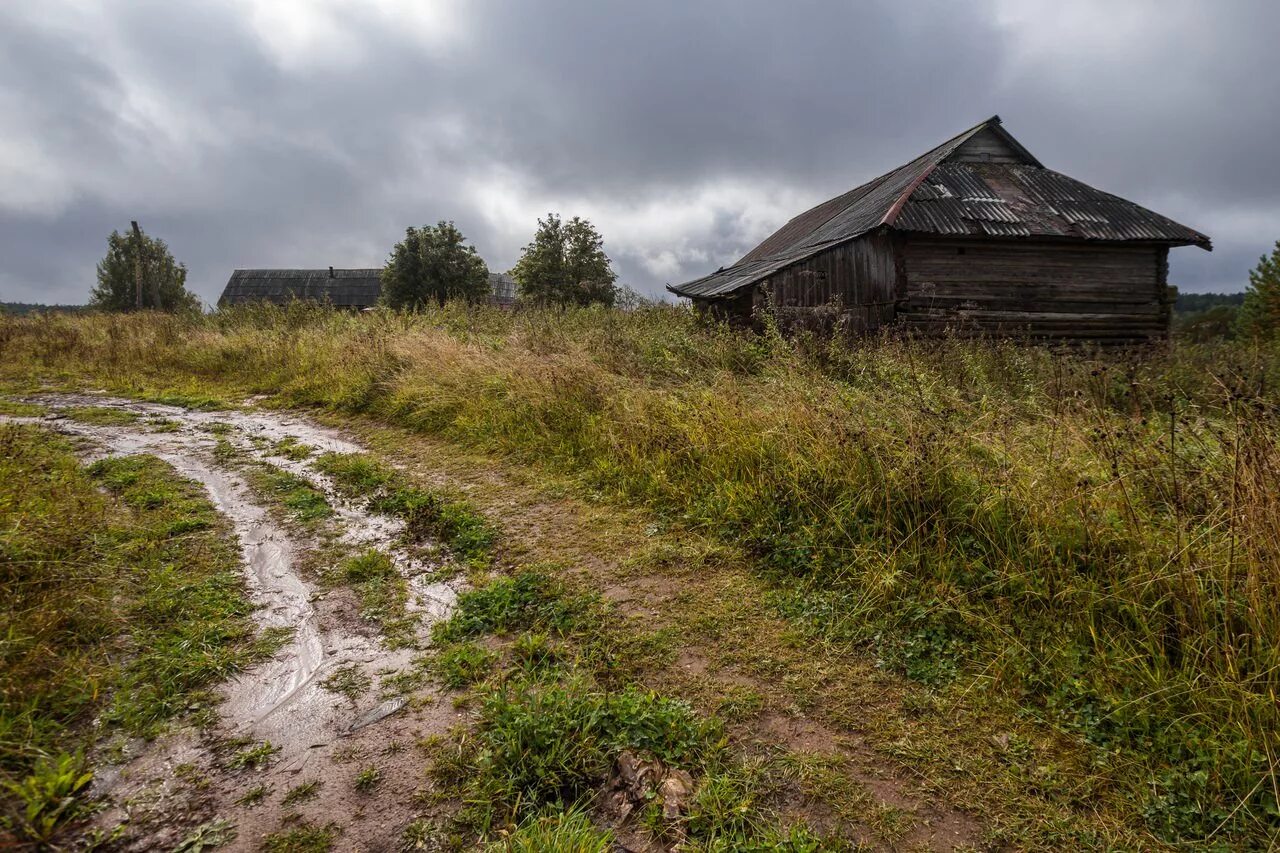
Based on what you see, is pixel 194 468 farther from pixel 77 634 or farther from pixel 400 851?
pixel 400 851

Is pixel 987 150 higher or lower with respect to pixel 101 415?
higher

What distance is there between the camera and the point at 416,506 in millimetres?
4398

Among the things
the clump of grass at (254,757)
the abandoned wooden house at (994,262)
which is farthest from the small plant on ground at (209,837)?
the abandoned wooden house at (994,262)

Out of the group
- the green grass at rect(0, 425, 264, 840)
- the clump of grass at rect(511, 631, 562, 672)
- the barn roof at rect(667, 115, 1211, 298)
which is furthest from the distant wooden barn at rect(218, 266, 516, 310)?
the clump of grass at rect(511, 631, 562, 672)

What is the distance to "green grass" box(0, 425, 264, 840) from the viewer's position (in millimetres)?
2092

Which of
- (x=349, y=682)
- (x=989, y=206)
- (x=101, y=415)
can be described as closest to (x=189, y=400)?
(x=101, y=415)

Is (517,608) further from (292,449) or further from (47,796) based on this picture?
(292,449)

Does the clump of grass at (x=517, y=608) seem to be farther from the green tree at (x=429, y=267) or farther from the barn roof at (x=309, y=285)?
the barn roof at (x=309, y=285)

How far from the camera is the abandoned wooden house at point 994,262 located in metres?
11.9

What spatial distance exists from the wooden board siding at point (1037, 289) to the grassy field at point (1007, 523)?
5.56 m

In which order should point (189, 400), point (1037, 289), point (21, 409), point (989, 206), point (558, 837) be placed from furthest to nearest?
point (1037, 289), point (989, 206), point (189, 400), point (21, 409), point (558, 837)

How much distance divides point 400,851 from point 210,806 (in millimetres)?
665

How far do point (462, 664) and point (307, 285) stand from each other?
42.7 meters

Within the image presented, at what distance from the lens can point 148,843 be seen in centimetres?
168
